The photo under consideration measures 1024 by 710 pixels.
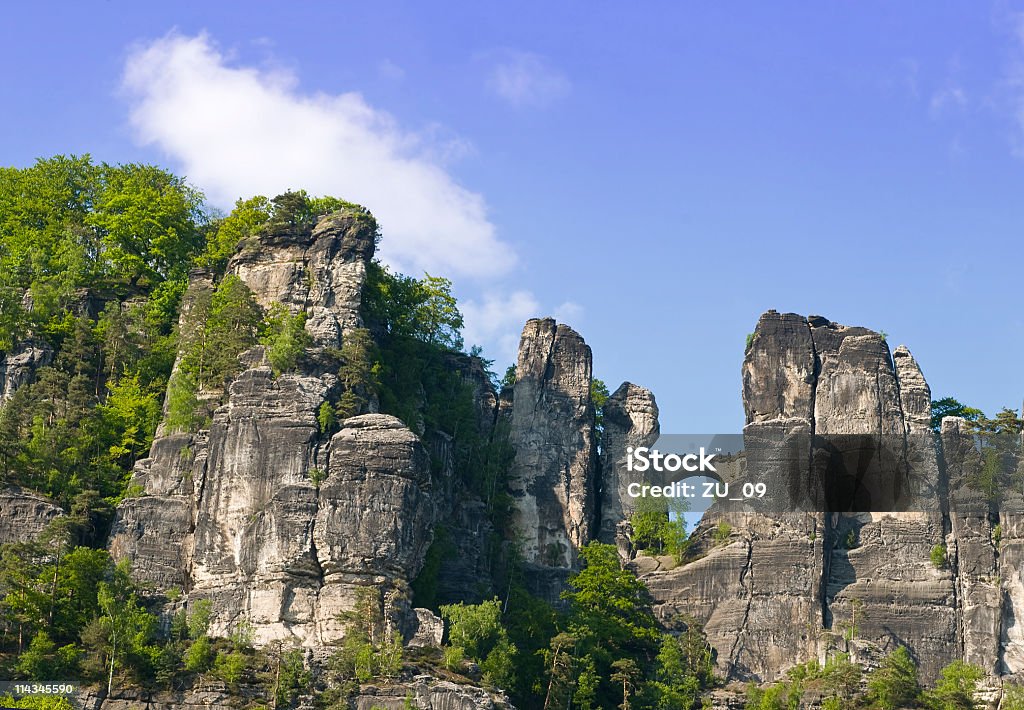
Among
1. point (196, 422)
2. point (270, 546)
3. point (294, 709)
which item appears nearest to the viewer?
point (294, 709)

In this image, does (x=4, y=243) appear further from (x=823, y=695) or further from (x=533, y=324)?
(x=823, y=695)

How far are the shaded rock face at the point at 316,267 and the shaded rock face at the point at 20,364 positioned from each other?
8510 mm

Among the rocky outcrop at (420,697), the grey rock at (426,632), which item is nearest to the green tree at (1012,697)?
the rocky outcrop at (420,697)

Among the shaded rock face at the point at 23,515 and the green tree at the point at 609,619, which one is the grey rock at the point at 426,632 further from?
the shaded rock face at the point at 23,515

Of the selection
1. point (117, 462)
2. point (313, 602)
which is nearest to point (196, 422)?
point (117, 462)

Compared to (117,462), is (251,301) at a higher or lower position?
higher

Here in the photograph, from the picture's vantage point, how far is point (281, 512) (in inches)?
3177

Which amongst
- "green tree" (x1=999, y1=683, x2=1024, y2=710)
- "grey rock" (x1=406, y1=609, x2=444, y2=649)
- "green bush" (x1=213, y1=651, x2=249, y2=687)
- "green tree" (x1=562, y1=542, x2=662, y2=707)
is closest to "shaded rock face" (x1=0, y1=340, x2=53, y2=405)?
"green bush" (x1=213, y1=651, x2=249, y2=687)

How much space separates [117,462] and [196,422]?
3957 mm

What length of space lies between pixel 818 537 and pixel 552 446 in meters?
12.7

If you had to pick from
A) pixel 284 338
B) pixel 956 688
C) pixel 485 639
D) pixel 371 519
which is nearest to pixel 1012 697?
pixel 956 688

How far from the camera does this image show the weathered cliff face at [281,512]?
261 ft

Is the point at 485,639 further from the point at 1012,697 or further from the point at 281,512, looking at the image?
the point at 1012,697

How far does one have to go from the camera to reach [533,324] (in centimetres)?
9719
